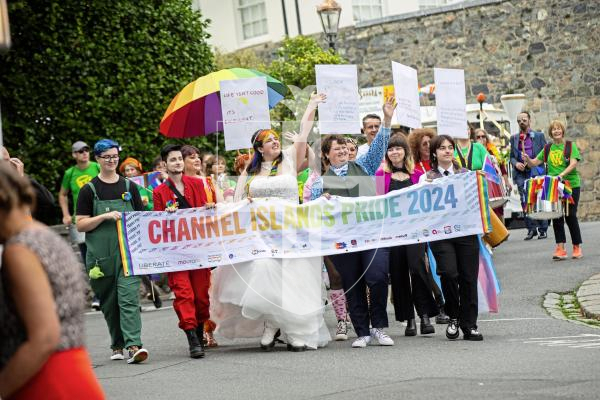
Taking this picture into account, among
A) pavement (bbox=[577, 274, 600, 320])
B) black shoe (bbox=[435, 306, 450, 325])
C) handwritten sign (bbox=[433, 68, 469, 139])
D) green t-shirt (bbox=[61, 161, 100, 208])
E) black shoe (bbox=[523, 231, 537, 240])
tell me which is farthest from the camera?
black shoe (bbox=[523, 231, 537, 240])

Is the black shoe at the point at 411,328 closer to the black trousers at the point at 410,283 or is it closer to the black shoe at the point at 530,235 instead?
the black trousers at the point at 410,283

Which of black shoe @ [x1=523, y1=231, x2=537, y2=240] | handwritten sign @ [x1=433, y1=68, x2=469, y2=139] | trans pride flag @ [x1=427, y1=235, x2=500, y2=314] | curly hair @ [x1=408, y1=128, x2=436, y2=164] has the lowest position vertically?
black shoe @ [x1=523, y1=231, x2=537, y2=240]

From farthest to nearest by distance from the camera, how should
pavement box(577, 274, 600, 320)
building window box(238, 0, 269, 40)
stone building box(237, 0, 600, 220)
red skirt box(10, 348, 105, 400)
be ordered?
building window box(238, 0, 269, 40)
stone building box(237, 0, 600, 220)
pavement box(577, 274, 600, 320)
red skirt box(10, 348, 105, 400)

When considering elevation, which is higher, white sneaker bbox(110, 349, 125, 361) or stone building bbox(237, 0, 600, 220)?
stone building bbox(237, 0, 600, 220)

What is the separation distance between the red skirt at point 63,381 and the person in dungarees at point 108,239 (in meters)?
6.82

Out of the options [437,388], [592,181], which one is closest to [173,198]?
[437,388]

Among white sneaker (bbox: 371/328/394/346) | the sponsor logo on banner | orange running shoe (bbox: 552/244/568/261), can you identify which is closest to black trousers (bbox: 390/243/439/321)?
white sneaker (bbox: 371/328/394/346)

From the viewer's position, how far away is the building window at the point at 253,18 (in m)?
40.0

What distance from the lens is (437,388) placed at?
327 inches

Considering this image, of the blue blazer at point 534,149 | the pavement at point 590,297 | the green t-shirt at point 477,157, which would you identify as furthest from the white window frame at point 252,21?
the pavement at point 590,297

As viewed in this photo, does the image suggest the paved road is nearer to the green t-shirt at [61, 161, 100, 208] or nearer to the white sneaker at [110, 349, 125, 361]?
the white sneaker at [110, 349, 125, 361]

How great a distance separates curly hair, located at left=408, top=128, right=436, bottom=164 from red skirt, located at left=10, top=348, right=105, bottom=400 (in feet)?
27.8

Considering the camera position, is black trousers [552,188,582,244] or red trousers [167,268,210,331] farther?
black trousers [552,188,582,244]

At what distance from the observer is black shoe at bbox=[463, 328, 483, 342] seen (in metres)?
11.0
